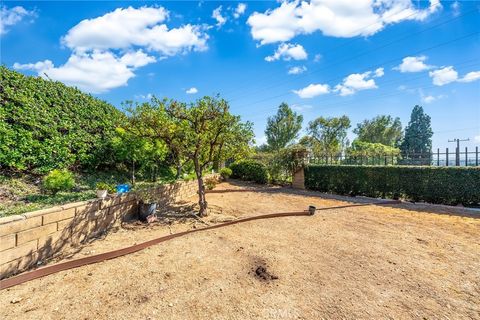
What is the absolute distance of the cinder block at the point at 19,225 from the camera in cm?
271

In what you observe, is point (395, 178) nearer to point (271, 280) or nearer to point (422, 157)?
point (422, 157)

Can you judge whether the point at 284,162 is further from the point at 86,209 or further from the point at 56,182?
the point at 56,182

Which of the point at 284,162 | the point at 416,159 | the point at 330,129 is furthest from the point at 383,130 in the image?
the point at 284,162

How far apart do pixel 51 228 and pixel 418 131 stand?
35.2 m

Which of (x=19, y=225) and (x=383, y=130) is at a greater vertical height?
(x=383, y=130)

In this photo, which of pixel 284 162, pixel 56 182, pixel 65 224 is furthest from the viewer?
pixel 284 162

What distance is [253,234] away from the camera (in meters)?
4.36

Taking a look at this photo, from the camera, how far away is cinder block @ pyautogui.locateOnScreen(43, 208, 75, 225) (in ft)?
10.6

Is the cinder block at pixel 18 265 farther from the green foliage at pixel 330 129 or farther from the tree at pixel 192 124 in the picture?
the green foliage at pixel 330 129

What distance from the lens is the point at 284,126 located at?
2334cm

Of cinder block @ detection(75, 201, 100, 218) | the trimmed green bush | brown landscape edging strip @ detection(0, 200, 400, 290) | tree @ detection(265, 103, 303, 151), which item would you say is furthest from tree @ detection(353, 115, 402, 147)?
cinder block @ detection(75, 201, 100, 218)

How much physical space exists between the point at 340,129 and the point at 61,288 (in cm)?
2666

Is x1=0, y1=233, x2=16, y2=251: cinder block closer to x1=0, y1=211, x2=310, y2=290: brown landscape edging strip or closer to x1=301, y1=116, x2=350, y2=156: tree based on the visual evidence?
x1=0, y1=211, x2=310, y2=290: brown landscape edging strip

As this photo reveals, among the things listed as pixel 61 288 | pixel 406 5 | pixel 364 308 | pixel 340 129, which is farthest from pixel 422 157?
pixel 340 129
